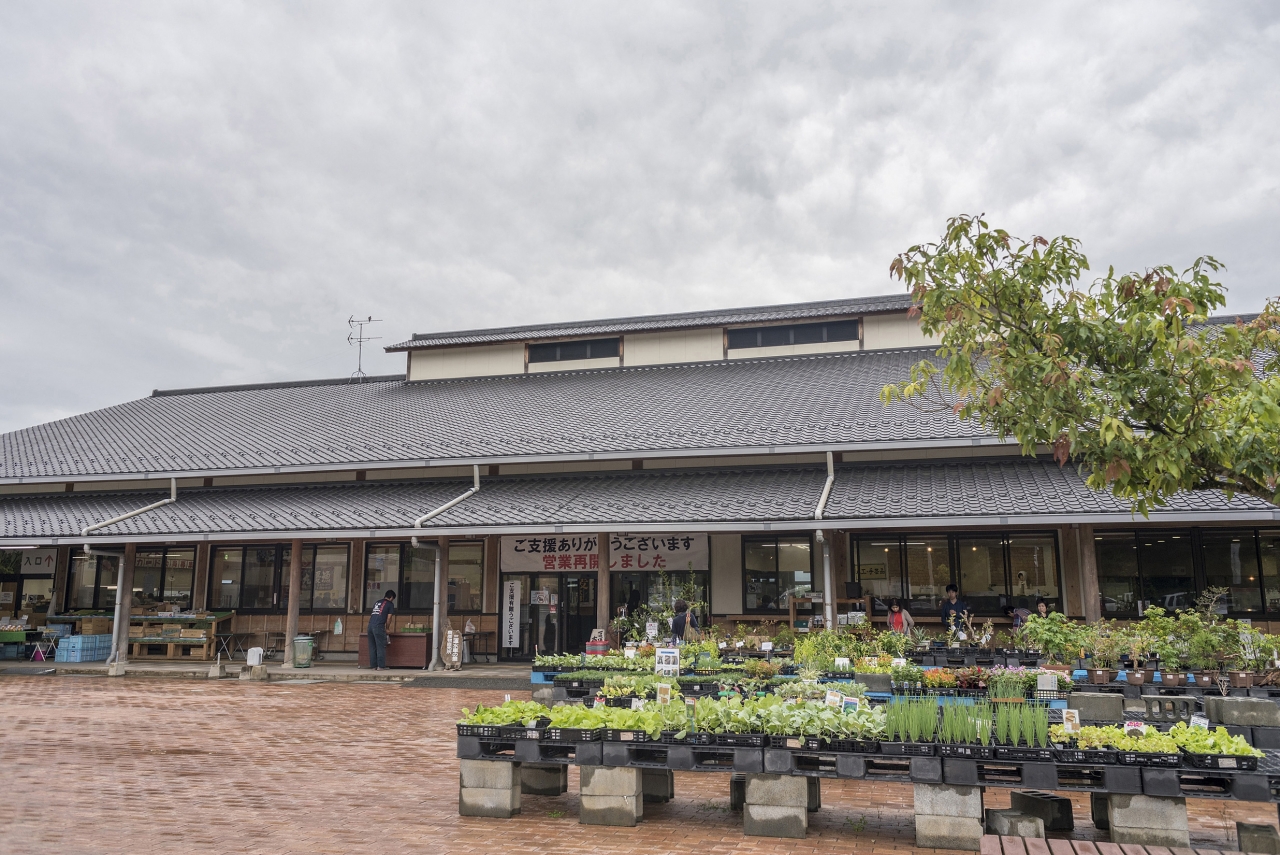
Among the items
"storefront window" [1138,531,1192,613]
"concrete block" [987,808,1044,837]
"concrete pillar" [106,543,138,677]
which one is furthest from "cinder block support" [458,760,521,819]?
"concrete pillar" [106,543,138,677]

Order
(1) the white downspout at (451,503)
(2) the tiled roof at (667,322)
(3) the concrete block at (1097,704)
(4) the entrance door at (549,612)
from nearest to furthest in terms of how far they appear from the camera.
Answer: (3) the concrete block at (1097,704) < (1) the white downspout at (451,503) < (4) the entrance door at (549,612) < (2) the tiled roof at (667,322)

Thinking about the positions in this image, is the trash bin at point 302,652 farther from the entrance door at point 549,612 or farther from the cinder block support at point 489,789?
the cinder block support at point 489,789

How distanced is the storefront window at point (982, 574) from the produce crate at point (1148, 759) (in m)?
11.1

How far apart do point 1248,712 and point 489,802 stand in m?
7.06

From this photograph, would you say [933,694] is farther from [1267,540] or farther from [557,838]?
[1267,540]

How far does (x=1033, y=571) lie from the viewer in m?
17.1

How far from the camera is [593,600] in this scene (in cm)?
1939

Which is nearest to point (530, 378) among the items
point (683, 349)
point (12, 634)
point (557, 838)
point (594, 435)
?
point (683, 349)

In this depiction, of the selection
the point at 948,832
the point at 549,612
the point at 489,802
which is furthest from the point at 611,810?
the point at 549,612

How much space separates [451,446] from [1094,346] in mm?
15057

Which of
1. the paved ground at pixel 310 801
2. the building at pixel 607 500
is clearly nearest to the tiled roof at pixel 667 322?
the building at pixel 607 500

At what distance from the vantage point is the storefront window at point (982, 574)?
17.2 meters

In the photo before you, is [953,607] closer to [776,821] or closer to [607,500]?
[607,500]

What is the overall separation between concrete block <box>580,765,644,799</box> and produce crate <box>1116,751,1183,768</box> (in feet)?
11.6
